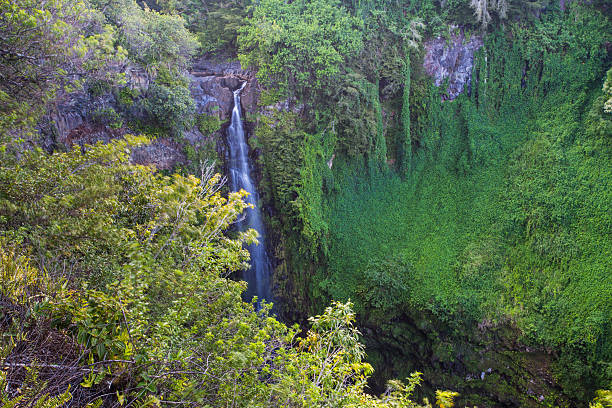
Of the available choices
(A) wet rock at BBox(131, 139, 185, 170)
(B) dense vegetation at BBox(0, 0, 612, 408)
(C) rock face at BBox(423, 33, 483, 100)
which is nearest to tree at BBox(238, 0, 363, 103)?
(B) dense vegetation at BBox(0, 0, 612, 408)

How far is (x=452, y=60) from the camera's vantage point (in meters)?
13.4

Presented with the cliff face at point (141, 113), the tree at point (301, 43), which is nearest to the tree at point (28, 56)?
the cliff face at point (141, 113)

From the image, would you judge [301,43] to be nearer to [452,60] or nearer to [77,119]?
[452,60]

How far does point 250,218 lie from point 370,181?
4756 millimetres

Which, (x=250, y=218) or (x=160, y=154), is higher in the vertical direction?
(x=160, y=154)

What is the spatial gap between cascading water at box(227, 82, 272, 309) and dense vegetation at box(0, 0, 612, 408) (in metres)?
0.45

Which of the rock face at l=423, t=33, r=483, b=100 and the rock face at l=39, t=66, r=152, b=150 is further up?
the rock face at l=423, t=33, r=483, b=100

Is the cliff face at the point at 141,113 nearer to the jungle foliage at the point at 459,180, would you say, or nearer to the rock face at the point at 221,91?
the rock face at the point at 221,91

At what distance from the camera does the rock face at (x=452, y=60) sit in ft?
43.4

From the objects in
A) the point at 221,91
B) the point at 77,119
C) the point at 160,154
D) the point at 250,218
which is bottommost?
the point at 250,218

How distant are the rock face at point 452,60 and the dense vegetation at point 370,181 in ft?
1.08

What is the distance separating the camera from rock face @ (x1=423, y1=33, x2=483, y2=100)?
13.2m

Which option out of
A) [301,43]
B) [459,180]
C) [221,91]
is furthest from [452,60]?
[221,91]

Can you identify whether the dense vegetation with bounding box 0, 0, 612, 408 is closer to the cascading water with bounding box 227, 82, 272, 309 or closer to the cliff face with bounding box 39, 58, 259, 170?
the cliff face with bounding box 39, 58, 259, 170
